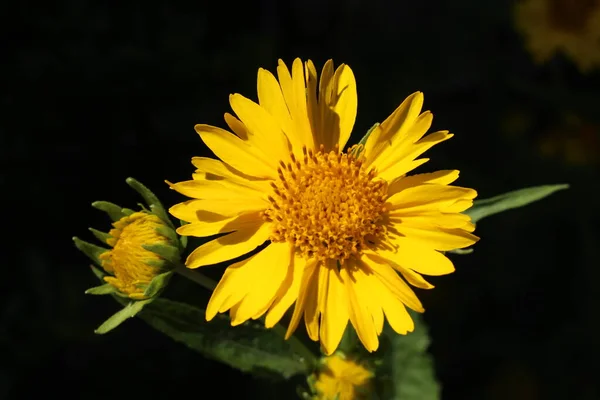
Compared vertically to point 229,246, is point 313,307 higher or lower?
lower

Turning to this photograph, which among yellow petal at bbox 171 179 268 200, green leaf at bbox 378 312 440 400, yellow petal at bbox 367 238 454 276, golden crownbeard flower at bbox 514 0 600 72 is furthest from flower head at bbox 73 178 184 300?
golden crownbeard flower at bbox 514 0 600 72

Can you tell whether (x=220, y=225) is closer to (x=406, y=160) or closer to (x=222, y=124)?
(x=406, y=160)

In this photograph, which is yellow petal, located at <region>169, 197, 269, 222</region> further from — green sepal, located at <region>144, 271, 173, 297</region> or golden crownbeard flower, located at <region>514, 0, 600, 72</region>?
golden crownbeard flower, located at <region>514, 0, 600, 72</region>

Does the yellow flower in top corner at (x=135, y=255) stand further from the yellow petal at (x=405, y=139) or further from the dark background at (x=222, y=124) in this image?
the dark background at (x=222, y=124)

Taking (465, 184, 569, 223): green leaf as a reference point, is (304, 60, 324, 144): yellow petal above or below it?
above

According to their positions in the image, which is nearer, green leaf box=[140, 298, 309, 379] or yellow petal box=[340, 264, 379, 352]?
yellow petal box=[340, 264, 379, 352]

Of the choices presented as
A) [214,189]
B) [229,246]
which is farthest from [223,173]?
[229,246]

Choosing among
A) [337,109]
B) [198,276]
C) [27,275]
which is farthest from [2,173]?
[337,109]
